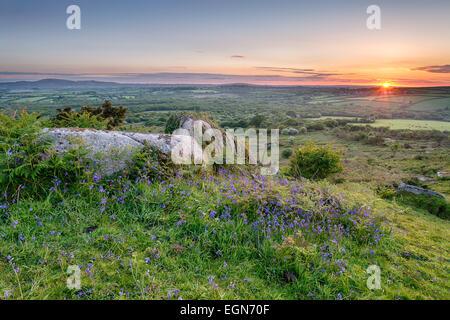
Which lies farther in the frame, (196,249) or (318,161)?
(318,161)

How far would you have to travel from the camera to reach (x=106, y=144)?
5953 millimetres

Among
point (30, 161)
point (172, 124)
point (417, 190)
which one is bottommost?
point (417, 190)

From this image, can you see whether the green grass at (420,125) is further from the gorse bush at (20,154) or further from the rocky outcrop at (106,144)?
the gorse bush at (20,154)

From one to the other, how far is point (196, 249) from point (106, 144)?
3.76 m

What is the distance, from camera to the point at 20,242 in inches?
143

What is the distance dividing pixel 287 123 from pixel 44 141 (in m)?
90.3

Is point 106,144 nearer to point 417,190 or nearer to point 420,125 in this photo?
point 417,190

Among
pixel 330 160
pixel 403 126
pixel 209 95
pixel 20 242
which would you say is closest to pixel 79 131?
pixel 20 242

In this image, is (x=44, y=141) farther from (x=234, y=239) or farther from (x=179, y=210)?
(x=234, y=239)

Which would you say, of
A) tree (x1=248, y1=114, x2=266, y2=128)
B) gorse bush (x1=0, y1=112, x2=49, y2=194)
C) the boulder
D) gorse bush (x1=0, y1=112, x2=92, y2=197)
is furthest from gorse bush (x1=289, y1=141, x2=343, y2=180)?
the boulder

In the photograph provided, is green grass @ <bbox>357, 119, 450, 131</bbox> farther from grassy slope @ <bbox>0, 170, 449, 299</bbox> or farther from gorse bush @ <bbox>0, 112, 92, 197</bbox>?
gorse bush @ <bbox>0, 112, 92, 197</bbox>

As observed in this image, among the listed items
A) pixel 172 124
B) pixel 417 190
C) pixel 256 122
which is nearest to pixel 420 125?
pixel 256 122

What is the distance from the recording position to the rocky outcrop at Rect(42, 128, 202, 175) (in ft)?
18.1

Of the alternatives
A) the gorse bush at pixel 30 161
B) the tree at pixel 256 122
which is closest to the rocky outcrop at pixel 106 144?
the gorse bush at pixel 30 161
